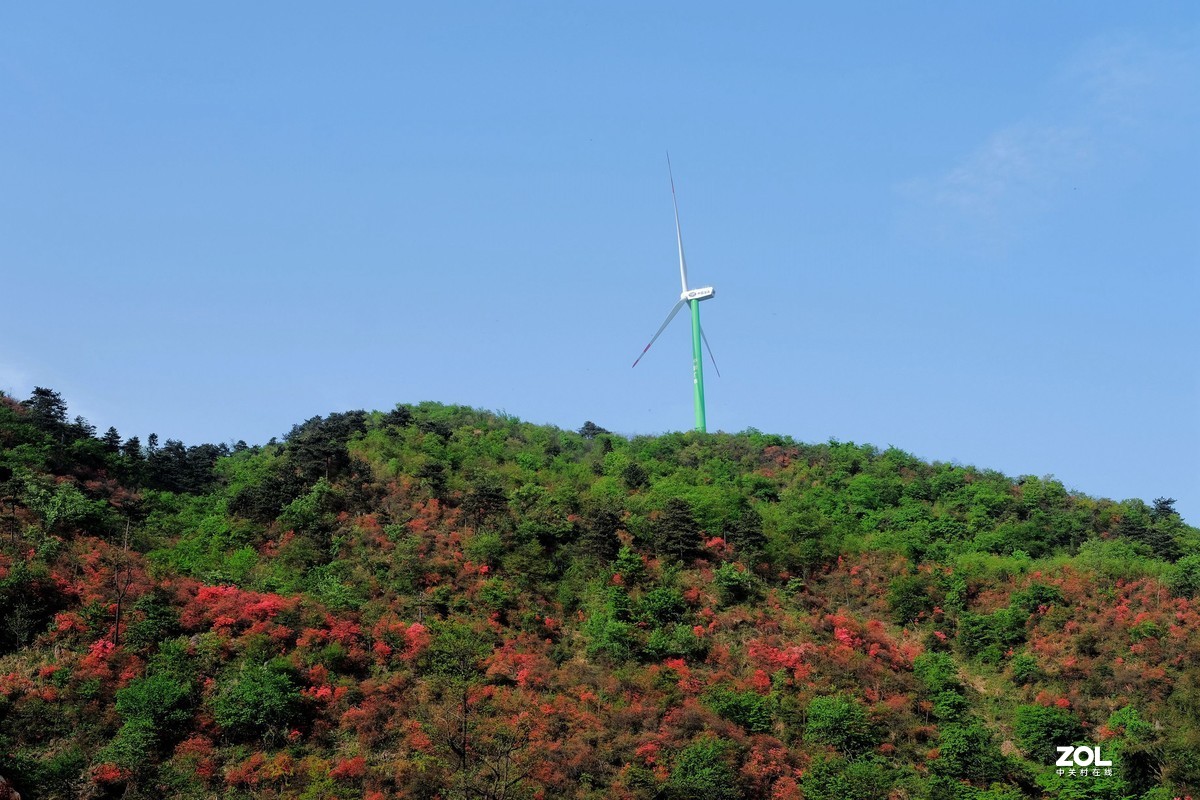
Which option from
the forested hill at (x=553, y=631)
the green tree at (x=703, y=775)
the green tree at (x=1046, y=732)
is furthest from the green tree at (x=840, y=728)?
the green tree at (x=1046, y=732)

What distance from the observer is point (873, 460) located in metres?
84.0

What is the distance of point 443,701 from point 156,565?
1674 cm

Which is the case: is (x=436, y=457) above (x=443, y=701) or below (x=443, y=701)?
above

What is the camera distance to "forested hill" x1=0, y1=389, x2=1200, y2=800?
44125 millimetres

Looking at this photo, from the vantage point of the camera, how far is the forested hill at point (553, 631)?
145 ft

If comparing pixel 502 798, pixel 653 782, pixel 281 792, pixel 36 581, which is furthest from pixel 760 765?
pixel 36 581

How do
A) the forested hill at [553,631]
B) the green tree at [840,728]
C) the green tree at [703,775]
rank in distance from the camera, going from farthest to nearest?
the green tree at [840,728] → the forested hill at [553,631] → the green tree at [703,775]

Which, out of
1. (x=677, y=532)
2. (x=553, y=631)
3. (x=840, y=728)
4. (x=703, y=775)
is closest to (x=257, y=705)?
(x=553, y=631)

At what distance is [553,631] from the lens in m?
54.8

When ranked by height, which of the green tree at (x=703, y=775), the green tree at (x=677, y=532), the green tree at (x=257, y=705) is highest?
the green tree at (x=677, y=532)

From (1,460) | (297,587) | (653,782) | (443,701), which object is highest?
(1,460)

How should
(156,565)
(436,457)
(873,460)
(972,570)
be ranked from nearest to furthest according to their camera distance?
(156,565), (972,570), (436,457), (873,460)

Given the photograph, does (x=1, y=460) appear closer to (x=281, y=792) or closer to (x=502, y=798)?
Result: (x=281, y=792)

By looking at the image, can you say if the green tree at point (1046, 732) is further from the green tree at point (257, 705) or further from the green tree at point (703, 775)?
the green tree at point (257, 705)
